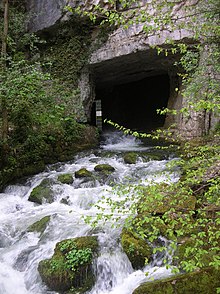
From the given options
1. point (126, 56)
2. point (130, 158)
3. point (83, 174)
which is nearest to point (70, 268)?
point (83, 174)

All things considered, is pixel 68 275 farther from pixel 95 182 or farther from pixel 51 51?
pixel 51 51

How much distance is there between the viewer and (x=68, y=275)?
153 inches

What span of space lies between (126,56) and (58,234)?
8.32m

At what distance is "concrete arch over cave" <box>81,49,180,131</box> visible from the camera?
39.9 feet

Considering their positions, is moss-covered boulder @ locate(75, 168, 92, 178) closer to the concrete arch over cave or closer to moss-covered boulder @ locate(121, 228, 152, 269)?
moss-covered boulder @ locate(121, 228, 152, 269)

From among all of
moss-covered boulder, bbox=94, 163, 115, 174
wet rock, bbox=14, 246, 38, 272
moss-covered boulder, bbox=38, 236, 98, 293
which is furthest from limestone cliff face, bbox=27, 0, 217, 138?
wet rock, bbox=14, 246, 38, 272

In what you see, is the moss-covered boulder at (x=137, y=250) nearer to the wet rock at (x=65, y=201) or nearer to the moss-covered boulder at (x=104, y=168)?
the wet rock at (x=65, y=201)

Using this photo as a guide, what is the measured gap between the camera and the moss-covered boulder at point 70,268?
12.7 ft

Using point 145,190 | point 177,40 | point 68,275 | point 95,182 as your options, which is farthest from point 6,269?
point 177,40

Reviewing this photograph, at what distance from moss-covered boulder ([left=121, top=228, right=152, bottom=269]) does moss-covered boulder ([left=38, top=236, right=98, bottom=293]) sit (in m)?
0.52

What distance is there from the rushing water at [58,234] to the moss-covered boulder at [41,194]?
12cm

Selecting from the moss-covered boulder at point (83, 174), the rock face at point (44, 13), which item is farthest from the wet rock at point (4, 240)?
the rock face at point (44, 13)

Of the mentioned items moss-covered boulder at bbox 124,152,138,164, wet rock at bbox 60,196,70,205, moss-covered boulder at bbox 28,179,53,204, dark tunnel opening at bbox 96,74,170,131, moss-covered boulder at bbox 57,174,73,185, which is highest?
dark tunnel opening at bbox 96,74,170,131

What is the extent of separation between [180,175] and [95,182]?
85.6 inches
